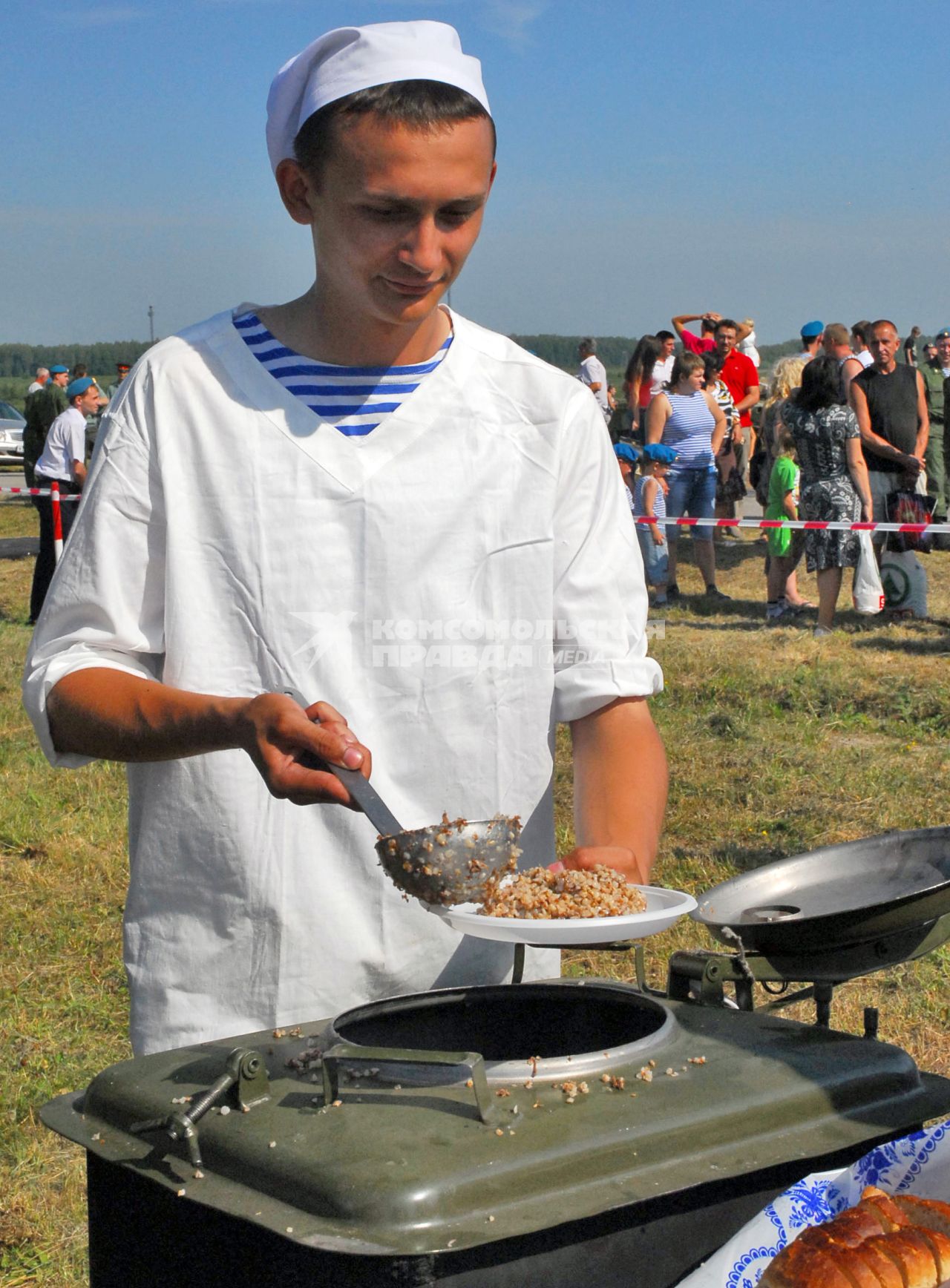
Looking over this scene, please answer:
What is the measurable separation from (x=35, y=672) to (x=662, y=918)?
81 cm

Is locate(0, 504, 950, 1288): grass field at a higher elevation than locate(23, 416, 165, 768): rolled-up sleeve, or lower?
lower

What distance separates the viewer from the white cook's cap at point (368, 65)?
5.56 ft

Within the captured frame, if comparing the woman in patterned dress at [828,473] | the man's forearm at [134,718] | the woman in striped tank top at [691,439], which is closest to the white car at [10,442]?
the woman in striped tank top at [691,439]

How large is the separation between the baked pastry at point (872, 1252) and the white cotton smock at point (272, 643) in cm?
65

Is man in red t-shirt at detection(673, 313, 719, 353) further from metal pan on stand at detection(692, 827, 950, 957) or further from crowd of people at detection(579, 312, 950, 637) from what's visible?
metal pan on stand at detection(692, 827, 950, 957)

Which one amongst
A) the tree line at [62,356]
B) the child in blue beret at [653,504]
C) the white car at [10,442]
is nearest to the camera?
the child in blue beret at [653,504]

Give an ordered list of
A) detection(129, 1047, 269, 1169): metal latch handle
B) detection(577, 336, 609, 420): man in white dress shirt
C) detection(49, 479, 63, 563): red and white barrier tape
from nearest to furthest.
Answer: detection(129, 1047, 269, 1169): metal latch handle
detection(49, 479, 63, 563): red and white barrier tape
detection(577, 336, 609, 420): man in white dress shirt

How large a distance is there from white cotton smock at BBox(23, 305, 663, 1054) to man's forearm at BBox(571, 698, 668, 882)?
14cm

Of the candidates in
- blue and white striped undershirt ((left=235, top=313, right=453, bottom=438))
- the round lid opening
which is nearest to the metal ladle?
the round lid opening

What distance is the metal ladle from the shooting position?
155cm

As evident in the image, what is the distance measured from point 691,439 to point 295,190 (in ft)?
→ 32.1

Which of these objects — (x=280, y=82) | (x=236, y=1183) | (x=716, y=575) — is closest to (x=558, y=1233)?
(x=236, y=1183)

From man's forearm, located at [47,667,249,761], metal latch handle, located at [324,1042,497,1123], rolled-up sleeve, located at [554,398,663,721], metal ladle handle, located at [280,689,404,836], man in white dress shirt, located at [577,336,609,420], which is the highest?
man in white dress shirt, located at [577,336,609,420]

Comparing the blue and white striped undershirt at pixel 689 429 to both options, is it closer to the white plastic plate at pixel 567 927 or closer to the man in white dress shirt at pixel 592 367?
the man in white dress shirt at pixel 592 367
